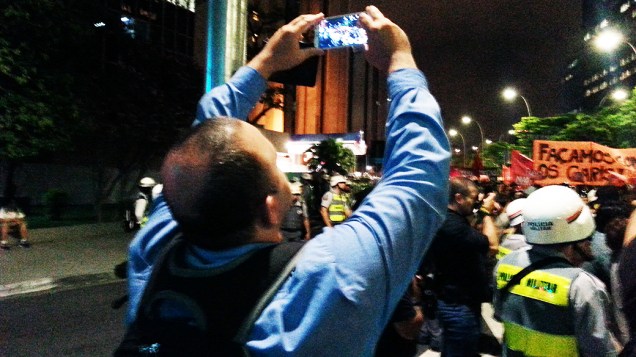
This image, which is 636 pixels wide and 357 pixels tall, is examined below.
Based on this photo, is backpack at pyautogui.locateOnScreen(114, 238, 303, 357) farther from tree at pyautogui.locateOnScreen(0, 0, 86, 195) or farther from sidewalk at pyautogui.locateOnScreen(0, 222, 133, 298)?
tree at pyautogui.locateOnScreen(0, 0, 86, 195)

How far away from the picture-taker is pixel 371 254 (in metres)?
1.11

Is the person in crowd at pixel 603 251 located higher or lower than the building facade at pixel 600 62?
lower

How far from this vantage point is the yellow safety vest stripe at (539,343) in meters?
2.73

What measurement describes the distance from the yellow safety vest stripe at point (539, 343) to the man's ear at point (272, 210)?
2.03 m

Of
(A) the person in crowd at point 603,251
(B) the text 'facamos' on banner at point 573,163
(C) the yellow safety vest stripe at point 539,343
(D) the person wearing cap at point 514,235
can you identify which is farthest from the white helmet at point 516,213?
(B) the text 'facamos' on banner at point 573,163

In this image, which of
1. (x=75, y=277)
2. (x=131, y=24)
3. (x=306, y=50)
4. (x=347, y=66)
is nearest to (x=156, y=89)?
(x=131, y=24)

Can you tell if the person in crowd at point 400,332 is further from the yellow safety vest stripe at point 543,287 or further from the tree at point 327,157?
the tree at point 327,157

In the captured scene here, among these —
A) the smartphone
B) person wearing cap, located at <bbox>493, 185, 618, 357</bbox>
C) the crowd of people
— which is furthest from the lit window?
the crowd of people

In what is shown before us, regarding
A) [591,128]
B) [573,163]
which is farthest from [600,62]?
[573,163]

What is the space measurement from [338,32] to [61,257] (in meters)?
13.1

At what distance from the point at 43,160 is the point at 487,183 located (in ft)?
62.8

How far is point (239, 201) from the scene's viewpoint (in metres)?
1.19

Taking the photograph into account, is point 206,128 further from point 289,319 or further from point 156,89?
point 156,89

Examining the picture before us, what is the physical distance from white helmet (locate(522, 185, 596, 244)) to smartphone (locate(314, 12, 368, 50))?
1632mm
